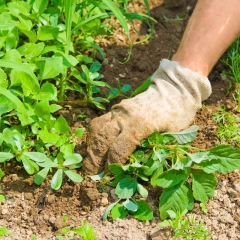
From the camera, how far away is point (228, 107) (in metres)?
2.52

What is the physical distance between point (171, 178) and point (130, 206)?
0.19 metres

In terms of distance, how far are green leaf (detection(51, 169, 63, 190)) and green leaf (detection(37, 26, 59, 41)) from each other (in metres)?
0.63

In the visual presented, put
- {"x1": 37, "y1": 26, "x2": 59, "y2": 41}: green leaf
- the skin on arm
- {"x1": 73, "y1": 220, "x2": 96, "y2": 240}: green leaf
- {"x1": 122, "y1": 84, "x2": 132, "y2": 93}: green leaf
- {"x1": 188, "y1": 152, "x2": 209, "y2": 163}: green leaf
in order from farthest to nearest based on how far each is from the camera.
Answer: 1. {"x1": 122, "y1": 84, "x2": 132, "y2": 93}: green leaf
2. {"x1": 37, "y1": 26, "x2": 59, "y2": 41}: green leaf
3. the skin on arm
4. {"x1": 188, "y1": 152, "x2": 209, "y2": 163}: green leaf
5. {"x1": 73, "y1": 220, "x2": 96, "y2": 240}: green leaf

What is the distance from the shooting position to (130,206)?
211 cm

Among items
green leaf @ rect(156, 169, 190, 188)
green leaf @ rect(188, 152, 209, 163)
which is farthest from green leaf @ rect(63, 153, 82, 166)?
green leaf @ rect(188, 152, 209, 163)

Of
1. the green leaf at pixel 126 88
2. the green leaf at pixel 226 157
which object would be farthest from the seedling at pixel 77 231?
the green leaf at pixel 126 88

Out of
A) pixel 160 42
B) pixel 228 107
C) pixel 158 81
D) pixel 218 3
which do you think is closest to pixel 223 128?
pixel 228 107

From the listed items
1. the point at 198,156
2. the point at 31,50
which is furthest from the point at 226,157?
the point at 31,50

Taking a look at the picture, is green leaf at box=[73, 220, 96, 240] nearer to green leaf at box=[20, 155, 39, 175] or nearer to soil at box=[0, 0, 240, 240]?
soil at box=[0, 0, 240, 240]

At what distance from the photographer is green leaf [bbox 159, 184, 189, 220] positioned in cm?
210

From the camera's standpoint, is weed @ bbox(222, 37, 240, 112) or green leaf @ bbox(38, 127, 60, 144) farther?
weed @ bbox(222, 37, 240, 112)

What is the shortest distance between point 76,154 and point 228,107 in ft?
2.55

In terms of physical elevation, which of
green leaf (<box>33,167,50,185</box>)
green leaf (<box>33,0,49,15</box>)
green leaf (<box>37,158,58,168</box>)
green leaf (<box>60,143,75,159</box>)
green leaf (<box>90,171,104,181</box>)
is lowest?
green leaf (<box>33,167,50,185</box>)

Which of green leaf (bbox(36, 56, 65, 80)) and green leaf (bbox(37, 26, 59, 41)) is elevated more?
green leaf (bbox(37, 26, 59, 41))
